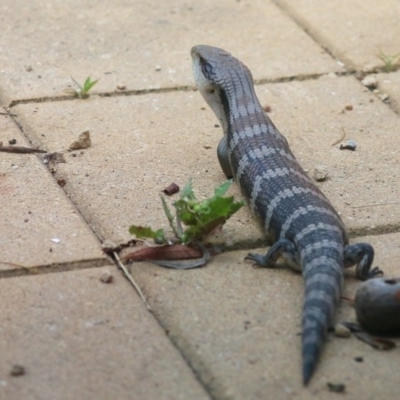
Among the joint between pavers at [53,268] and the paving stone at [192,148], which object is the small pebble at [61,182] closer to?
the paving stone at [192,148]

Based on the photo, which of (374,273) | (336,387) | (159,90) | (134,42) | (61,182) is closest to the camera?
(336,387)

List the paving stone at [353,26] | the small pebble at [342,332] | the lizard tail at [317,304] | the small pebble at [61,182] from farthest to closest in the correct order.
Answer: the paving stone at [353,26] → the small pebble at [61,182] → the small pebble at [342,332] → the lizard tail at [317,304]

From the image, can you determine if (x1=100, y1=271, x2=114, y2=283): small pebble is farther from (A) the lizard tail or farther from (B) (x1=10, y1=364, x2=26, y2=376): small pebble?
(A) the lizard tail

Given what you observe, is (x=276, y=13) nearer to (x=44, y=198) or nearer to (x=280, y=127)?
(x=280, y=127)

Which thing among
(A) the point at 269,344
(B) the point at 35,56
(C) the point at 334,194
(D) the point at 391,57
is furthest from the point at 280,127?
(A) the point at 269,344

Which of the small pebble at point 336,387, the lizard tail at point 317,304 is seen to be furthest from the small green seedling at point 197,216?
the small pebble at point 336,387

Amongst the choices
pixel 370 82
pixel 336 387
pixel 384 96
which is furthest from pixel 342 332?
pixel 370 82

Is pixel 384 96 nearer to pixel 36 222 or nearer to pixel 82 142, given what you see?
pixel 82 142
